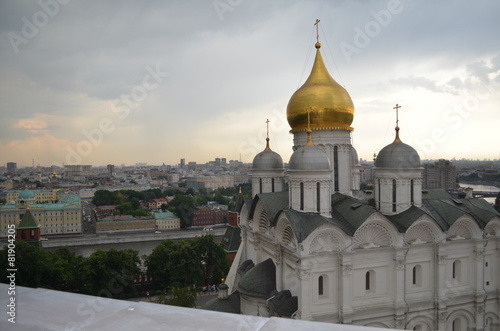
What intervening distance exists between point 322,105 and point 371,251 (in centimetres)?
743

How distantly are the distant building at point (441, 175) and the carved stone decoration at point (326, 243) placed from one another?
64.0 metres

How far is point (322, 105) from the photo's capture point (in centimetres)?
1738

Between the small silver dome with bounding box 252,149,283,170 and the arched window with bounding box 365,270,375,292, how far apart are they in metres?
8.06

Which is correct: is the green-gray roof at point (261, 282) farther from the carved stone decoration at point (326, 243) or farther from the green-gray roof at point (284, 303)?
the carved stone decoration at point (326, 243)

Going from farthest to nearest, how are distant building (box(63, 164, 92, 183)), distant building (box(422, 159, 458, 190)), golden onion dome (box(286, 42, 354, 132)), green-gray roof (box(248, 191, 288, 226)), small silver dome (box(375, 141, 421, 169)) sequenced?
distant building (box(63, 164, 92, 183))
distant building (box(422, 159, 458, 190))
golden onion dome (box(286, 42, 354, 132))
green-gray roof (box(248, 191, 288, 226))
small silver dome (box(375, 141, 421, 169))

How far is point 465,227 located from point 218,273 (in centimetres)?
1893

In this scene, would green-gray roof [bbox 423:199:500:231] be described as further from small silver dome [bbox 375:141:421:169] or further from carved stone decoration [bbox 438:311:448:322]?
carved stone decoration [bbox 438:311:448:322]

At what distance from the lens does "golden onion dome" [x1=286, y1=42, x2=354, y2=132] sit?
17.4 meters

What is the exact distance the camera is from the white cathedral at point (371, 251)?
44.2 ft

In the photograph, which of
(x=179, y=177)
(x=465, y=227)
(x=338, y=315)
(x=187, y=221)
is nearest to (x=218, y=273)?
(x=338, y=315)

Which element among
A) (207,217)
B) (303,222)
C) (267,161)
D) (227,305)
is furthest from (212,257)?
(207,217)

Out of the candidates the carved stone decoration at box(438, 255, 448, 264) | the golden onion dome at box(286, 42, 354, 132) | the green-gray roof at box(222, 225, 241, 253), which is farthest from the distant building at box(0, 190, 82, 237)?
the carved stone decoration at box(438, 255, 448, 264)

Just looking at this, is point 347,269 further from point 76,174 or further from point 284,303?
point 76,174

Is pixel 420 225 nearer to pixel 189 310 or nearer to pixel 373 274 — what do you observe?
pixel 373 274
